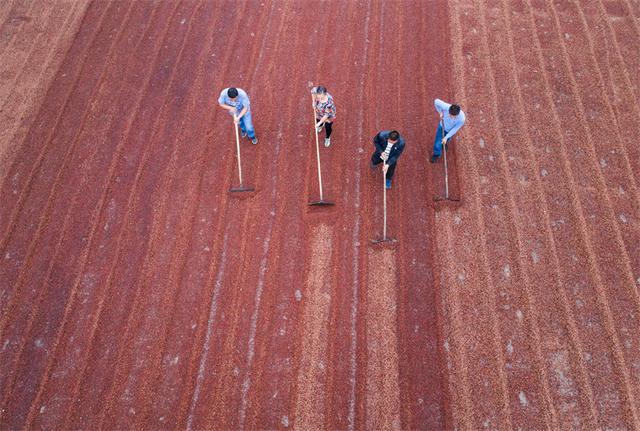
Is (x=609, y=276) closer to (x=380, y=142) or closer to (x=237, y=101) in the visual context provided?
(x=380, y=142)

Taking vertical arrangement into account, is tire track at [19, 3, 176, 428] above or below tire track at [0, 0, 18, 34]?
below

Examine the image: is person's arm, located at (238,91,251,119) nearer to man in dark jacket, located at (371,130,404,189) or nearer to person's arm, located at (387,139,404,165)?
man in dark jacket, located at (371,130,404,189)

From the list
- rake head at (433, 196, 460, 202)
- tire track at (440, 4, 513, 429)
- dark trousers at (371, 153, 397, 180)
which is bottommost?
tire track at (440, 4, 513, 429)

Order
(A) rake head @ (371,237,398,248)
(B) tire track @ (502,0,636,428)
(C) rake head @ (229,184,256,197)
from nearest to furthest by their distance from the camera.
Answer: (B) tire track @ (502,0,636,428), (A) rake head @ (371,237,398,248), (C) rake head @ (229,184,256,197)

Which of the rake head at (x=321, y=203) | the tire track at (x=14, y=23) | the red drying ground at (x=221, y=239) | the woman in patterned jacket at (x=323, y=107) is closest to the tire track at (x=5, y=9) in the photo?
the tire track at (x=14, y=23)

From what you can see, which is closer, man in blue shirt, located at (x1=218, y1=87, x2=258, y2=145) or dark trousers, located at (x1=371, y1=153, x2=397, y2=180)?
man in blue shirt, located at (x1=218, y1=87, x2=258, y2=145)

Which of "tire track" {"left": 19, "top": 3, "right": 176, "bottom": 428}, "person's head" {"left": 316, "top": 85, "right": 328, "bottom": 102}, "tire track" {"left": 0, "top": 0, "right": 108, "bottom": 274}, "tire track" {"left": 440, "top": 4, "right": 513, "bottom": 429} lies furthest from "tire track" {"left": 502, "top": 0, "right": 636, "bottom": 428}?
"tire track" {"left": 0, "top": 0, "right": 108, "bottom": 274}

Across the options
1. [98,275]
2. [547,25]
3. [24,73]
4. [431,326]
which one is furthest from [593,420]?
[24,73]

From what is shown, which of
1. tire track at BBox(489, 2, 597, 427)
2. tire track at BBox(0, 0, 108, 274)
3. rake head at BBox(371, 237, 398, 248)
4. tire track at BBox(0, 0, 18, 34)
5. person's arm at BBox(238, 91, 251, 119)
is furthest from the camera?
tire track at BBox(0, 0, 18, 34)
